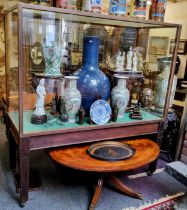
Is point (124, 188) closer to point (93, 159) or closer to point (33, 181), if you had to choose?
point (93, 159)

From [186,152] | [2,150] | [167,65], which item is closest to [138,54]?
[167,65]

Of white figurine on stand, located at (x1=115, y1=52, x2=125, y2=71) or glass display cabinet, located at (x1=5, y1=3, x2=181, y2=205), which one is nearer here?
glass display cabinet, located at (x1=5, y1=3, x2=181, y2=205)

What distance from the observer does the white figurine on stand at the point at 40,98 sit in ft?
5.58

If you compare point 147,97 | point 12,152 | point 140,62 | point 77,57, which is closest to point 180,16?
point 140,62

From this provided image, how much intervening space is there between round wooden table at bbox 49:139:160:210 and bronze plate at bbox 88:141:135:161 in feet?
0.10

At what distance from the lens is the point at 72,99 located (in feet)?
5.73

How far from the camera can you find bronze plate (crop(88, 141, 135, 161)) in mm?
1633

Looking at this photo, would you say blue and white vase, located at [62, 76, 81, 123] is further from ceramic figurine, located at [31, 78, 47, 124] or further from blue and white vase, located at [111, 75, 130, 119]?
blue and white vase, located at [111, 75, 130, 119]

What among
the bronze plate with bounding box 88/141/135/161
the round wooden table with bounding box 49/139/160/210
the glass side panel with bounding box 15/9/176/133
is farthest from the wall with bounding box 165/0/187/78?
the bronze plate with bounding box 88/141/135/161

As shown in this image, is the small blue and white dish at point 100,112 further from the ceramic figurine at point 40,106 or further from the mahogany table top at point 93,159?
the ceramic figurine at point 40,106

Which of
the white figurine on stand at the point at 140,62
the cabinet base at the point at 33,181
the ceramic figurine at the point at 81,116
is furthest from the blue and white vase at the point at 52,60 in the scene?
the cabinet base at the point at 33,181

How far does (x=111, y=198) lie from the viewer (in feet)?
6.10

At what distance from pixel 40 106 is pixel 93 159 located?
57cm

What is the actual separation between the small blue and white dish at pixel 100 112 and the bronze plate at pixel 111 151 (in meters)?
0.20
